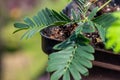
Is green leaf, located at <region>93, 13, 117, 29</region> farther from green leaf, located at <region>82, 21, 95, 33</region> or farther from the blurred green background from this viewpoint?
the blurred green background

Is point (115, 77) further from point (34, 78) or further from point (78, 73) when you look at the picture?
point (34, 78)

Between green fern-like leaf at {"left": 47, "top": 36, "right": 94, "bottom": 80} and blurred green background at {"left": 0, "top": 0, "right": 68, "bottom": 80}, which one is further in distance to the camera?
blurred green background at {"left": 0, "top": 0, "right": 68, "bottom": 80}

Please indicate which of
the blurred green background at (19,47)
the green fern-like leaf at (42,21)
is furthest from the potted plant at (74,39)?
the blurred green background at (19,47)

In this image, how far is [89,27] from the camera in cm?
78

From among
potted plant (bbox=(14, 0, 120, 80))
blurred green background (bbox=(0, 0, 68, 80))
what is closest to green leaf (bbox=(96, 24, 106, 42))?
potted plant (bbox=(14, 0, 120, 80))

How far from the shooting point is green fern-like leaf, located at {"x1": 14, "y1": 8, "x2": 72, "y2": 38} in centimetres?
81

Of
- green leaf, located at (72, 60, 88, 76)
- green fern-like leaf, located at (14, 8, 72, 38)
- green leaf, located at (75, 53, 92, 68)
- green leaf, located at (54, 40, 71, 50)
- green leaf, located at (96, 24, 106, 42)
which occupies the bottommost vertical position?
green leaf, located at (72, 60, 88, 76)

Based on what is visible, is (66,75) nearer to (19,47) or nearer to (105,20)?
(105,20)

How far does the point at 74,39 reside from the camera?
79cm

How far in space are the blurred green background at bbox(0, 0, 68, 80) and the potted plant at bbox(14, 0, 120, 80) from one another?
7.39ft

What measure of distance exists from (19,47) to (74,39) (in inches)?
121

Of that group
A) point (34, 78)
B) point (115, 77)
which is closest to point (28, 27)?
point (115, 77)

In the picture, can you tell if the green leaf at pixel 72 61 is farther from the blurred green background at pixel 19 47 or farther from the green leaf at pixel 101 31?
the blurred green background at pixel 19 47

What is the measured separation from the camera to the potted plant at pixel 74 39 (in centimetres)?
76
